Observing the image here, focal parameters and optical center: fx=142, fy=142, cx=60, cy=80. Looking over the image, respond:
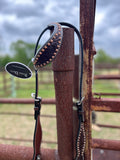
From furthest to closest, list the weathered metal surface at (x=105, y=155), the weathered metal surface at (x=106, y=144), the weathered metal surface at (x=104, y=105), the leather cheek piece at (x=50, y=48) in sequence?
the weathered metal surface at (x=105, y=155), the weathered metal surface at (x=106, y=144), the weathered metal surface at (x=104, y=105), the leather cheek piece at (x=50, y=48)

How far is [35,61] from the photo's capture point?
0.34 metres

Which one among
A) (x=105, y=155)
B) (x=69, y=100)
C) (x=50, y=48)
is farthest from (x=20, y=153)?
(x=105, y=155)

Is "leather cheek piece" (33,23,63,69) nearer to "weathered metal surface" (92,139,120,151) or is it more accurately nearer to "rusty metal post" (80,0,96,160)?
"rusty metal post" (80,0,96,160)

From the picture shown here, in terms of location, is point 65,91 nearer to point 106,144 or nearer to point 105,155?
point 106,144

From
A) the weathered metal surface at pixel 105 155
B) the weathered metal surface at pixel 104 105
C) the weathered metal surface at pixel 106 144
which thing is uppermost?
the weathered metal surface at pixel 104 105

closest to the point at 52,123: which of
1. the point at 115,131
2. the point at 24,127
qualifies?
the point at 24,127

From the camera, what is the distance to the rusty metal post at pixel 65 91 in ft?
1.22

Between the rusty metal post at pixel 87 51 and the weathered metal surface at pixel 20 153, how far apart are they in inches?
4.4

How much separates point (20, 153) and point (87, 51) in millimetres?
376

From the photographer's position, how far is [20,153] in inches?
17.8

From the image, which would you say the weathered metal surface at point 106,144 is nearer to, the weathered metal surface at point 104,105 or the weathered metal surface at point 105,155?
the weathered metal surface at point 104,105

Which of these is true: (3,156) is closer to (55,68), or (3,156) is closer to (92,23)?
(55,68)

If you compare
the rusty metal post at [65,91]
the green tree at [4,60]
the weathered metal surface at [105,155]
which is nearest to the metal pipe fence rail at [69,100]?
the rusty metal post at [65,91]

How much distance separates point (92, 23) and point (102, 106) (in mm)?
239
